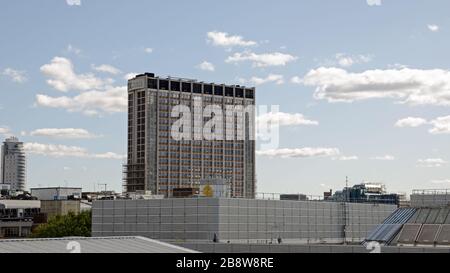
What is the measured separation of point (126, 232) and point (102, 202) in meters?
7.58

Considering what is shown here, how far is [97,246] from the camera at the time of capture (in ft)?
125

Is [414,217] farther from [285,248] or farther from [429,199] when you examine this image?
[429,199]

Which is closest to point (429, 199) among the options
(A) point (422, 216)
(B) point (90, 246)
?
(A) point (422, 216)

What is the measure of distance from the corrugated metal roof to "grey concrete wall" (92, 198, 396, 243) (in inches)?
2302

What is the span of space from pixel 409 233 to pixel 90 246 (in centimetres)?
4351

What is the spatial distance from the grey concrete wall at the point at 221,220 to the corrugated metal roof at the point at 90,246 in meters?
58.5

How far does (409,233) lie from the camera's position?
238 feet

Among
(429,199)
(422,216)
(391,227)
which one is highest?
(429,199)

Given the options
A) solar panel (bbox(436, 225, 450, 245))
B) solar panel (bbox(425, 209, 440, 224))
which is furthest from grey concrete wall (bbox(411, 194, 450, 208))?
solar panel (bbox(436, 225, 450, 245))

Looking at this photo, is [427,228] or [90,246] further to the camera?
[427,228]
